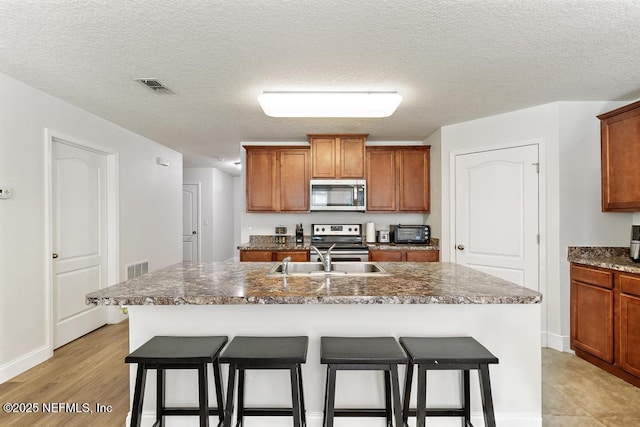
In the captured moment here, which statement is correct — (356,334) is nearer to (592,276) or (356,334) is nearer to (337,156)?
(592,276)

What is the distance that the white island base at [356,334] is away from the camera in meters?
1.89

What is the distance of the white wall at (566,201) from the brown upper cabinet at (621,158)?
0.15 m

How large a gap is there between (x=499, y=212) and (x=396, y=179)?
1.32 meters

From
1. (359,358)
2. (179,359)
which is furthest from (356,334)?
(179,359)

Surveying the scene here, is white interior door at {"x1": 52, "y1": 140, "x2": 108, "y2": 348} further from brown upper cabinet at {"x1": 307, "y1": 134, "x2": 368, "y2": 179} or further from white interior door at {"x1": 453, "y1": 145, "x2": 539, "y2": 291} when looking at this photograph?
white interior door at {"x1": 453, "y1": 145, "x2": 539, "y2": 291}

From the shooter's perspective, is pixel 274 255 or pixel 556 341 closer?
pixel 556 341

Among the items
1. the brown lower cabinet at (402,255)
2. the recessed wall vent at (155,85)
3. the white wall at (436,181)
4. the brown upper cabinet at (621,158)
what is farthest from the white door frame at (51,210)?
the brown upper cabinet at (621,158)

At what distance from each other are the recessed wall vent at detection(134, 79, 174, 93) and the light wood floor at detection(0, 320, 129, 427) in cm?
229

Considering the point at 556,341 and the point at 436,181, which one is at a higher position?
the point at 436,181

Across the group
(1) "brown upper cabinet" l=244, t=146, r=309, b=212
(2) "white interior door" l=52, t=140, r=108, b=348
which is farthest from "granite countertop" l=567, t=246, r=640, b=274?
(2) "white interior door" l=52, t=140, r=108, b=348

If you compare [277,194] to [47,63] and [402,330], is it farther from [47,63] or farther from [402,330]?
[402,330]

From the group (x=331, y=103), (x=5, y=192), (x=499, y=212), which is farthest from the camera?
(x=499, y=212)

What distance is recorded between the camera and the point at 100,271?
383 centimetres

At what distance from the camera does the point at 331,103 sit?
2814mm
